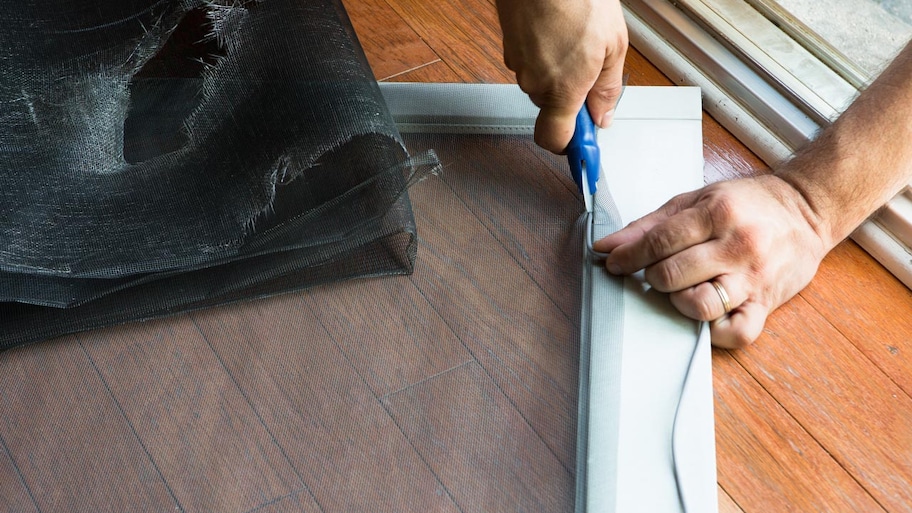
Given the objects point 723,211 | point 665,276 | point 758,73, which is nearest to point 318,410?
point 665,276

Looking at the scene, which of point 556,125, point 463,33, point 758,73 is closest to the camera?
point 556,125

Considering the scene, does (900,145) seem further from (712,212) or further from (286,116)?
(286,116)

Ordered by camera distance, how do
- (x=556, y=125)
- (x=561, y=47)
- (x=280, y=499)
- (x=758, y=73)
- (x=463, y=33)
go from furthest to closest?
1. (x=463, y=33)
2. (x=758, y=73)
3. (x=556, y=125)
4. (x=561, y=47)
5. (x=280, y=499)

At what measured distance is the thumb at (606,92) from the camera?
1165 millimetres

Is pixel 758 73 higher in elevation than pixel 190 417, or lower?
higher

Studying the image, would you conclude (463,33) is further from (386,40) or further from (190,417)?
(190,417)

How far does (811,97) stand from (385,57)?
806mm

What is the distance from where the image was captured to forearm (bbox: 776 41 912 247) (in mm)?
1183

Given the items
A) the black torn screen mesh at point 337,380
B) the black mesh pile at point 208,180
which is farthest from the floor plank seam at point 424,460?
the black mesh pile at point 208,180

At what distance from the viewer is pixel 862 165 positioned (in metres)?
1.19

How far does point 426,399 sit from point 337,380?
4.8 inches

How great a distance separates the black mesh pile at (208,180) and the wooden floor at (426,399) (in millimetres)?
53

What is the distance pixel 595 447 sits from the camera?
98 centimetres

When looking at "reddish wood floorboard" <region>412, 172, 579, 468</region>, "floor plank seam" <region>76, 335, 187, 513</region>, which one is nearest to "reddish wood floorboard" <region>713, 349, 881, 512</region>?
"reddish wood floorboard" <region>412, 172, 579, 468</region>
